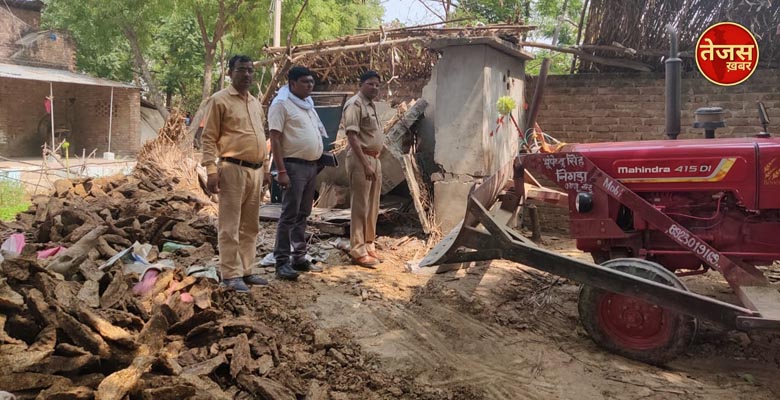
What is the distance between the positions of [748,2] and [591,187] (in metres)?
4.60

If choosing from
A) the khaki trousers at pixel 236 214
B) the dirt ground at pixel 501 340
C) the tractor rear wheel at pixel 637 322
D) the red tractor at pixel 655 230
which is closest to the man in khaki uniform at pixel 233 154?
the khaki trousers at pixel 236 214

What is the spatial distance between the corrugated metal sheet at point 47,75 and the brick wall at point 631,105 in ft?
58.8

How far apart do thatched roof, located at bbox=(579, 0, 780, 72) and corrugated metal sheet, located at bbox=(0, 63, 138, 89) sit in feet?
60.0

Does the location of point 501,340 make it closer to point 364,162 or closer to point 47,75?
point 364,162

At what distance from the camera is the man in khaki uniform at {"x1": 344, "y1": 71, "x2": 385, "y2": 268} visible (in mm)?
5551

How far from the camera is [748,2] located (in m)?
7.05

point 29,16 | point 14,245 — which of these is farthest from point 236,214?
point 29,16

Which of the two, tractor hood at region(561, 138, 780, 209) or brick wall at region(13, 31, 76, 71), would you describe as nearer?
tractor hood at region(561, 138, 780, 209)

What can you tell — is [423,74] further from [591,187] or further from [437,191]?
[591,187]

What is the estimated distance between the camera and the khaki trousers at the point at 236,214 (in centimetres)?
468

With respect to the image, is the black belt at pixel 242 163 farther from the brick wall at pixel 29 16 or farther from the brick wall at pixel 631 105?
the brick wall at pixel 29 16

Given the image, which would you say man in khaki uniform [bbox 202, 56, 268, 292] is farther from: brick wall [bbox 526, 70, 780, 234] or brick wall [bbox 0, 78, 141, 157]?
brick wall [bbox 0, 78, 141, 157]

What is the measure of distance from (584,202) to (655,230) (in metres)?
0.59

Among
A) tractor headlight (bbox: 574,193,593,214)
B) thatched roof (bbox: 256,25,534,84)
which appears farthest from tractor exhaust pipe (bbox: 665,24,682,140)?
thatched roof (bbox: 256,25,534,84)
